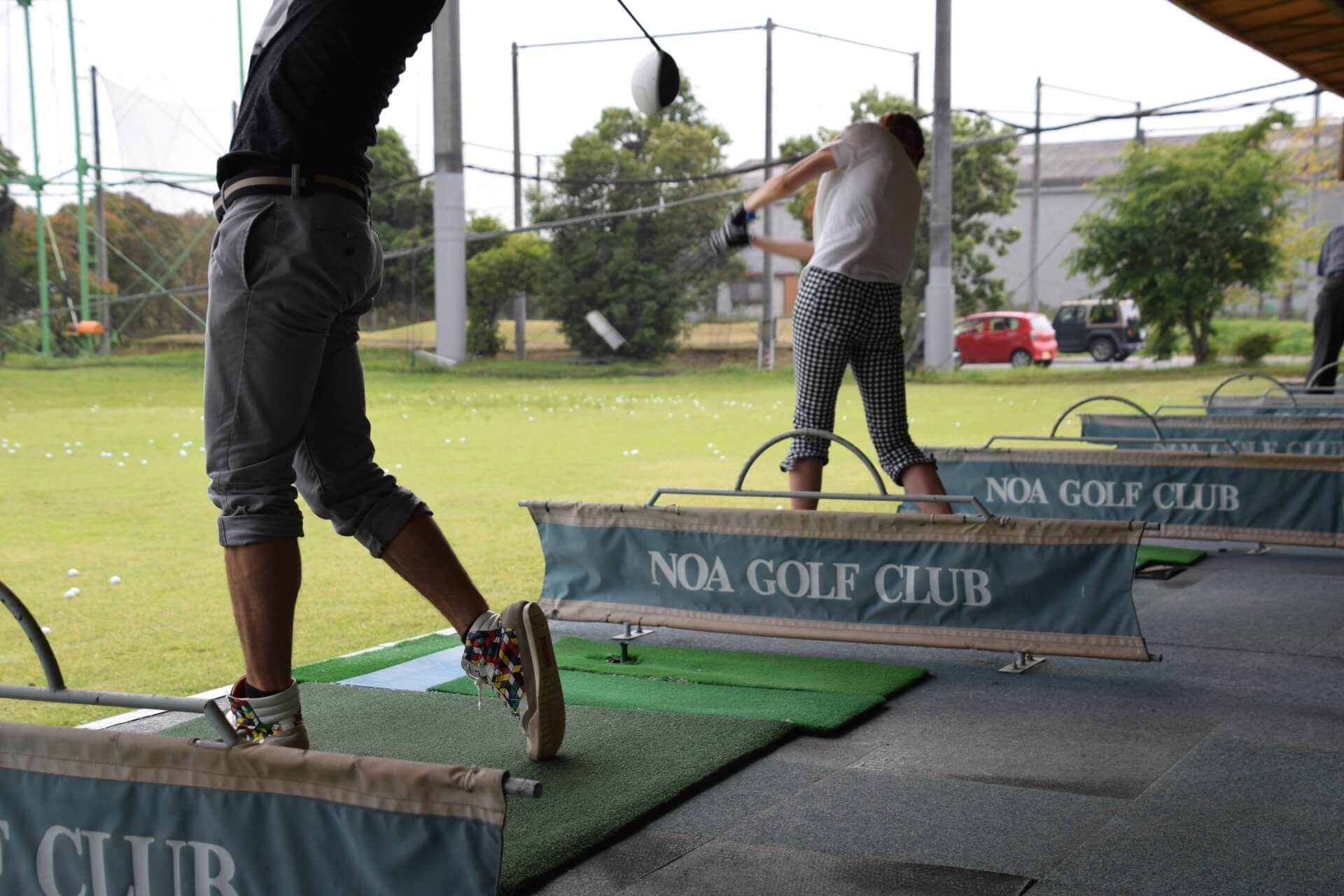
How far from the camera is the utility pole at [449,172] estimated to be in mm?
17125

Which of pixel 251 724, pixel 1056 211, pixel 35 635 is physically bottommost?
pixel 251 724

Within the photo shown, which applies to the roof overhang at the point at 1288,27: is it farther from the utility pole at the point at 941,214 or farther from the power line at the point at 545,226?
the power line at the point at 545,226

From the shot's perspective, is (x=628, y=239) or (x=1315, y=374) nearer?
(x=1315, y=374)

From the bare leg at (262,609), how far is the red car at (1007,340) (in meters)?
22.0

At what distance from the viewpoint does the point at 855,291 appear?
3.59 m

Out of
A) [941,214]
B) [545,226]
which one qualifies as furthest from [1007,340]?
[545,226]

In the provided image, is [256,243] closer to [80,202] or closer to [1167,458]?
[1167,458]

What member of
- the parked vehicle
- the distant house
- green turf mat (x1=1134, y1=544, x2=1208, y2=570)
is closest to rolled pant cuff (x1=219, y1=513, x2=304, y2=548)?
green turf mat (x1=1134, y1=544, x2=1208, y2=570)

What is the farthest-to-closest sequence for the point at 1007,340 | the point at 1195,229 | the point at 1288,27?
the point at 1007,340, the point at 1195,229, the point at 1288,27

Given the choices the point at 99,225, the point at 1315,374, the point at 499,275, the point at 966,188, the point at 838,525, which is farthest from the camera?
the point at 966,188

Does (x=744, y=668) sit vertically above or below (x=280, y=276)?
below

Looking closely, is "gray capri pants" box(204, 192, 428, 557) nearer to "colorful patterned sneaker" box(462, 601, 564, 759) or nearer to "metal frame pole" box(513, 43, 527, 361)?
"colorful patterned sneaker" box(462, 601, 564, 759)

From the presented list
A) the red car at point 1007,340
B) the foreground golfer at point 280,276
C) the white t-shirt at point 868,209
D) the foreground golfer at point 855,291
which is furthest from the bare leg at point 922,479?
the red car at point 1007,340

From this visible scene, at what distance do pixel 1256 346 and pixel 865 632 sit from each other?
61.6 feet
